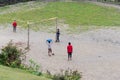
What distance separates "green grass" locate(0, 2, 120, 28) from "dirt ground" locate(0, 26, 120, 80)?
5.30 meters

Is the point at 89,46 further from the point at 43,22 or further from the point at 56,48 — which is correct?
the point at 43,22

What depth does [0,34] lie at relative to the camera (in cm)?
4119

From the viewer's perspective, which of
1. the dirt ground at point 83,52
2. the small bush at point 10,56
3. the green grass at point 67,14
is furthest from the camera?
the green grass at point 67,14

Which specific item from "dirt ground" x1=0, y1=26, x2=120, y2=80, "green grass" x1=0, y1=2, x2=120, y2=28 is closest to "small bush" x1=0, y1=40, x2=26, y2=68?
"dirt ground" x1=0, y1=26, x2=120, y2=80

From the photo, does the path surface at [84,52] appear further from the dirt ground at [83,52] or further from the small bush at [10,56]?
the small bush at [10,56]

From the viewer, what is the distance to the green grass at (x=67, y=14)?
48688mm

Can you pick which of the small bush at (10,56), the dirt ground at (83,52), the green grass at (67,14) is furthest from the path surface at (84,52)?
the green grass at (67,14)

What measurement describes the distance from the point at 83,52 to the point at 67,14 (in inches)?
890

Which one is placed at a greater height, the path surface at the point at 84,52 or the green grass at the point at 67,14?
the green grass at the point at 67,14

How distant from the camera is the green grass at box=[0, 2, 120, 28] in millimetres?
48688

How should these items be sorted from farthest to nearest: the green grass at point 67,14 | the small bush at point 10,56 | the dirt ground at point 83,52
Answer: the green grass at point 67,14 < the dirt ground at point 83,52 < the small bush at point 10,56

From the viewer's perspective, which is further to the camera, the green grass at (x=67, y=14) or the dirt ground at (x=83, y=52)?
the green grass at (x=67, y=14)

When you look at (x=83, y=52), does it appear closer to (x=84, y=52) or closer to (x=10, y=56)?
(x=84, y=52)

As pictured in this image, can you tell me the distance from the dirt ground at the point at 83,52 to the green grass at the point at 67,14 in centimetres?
530
